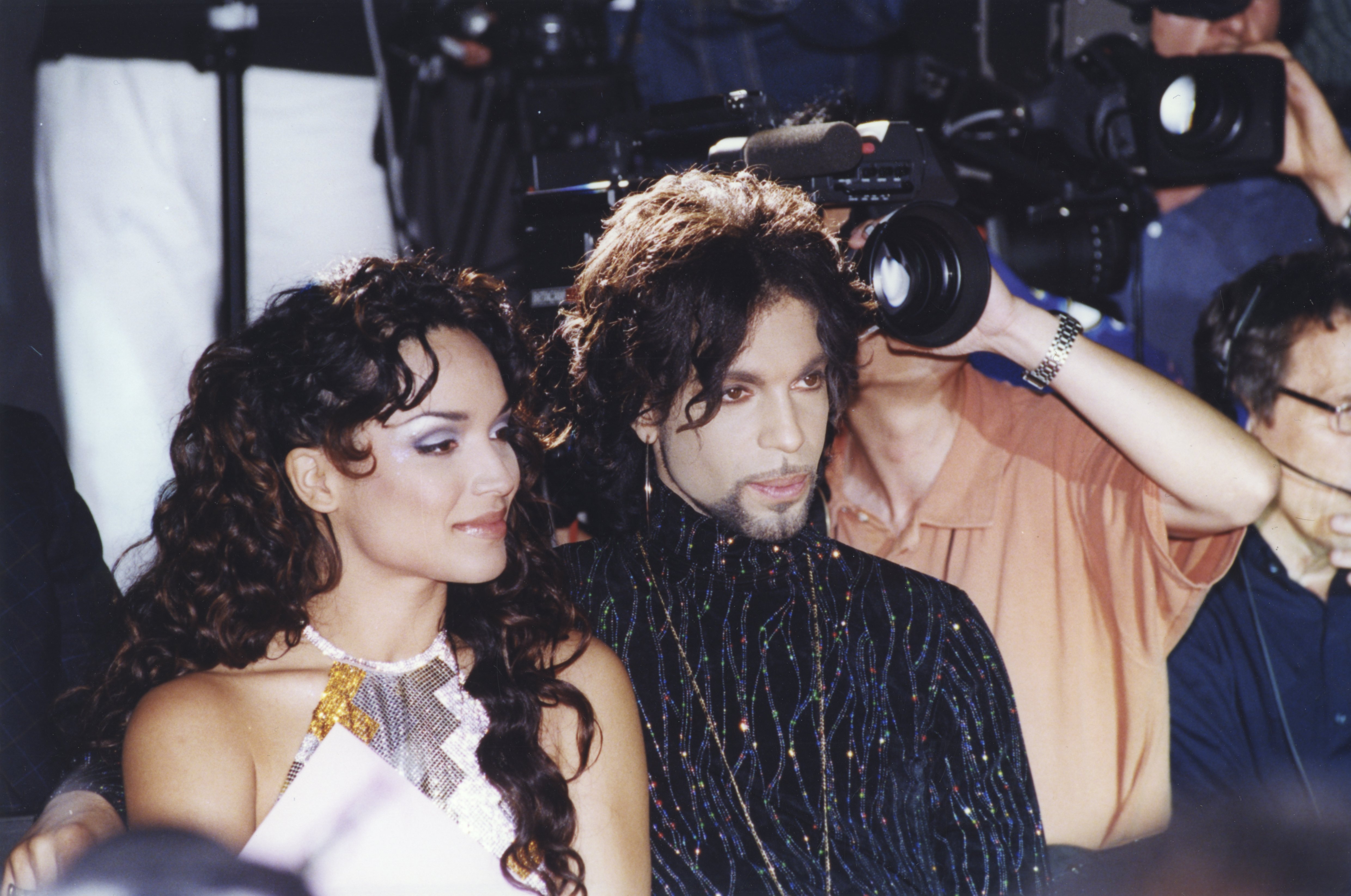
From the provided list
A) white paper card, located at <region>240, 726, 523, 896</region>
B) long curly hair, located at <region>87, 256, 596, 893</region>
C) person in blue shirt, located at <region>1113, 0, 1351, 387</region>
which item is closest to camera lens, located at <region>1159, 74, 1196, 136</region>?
person in blue shirt, located at <region>1113, 0, 1351, 387</region>

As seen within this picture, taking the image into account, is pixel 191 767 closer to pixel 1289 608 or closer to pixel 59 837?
pixel 59 837

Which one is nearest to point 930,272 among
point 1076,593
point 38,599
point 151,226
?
point 1076,593

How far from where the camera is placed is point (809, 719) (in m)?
1.55

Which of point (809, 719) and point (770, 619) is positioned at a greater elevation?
point (770, 619)

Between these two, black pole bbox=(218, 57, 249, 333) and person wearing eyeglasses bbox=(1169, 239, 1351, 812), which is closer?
person wearing eyeglasses bbox=(1169, 239, 1351, 812)

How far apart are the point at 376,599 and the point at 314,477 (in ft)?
0.56

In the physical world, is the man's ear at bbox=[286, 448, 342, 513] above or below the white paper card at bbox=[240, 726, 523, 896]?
above

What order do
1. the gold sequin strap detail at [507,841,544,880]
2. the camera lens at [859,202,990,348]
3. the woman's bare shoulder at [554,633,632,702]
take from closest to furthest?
the gold sequin strap detail at [507,841,544,880] → the woman's bare shoulder at [554,633,632,702] → the camera lens at [859,202,990,348]

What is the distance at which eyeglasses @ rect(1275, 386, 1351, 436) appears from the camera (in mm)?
1820

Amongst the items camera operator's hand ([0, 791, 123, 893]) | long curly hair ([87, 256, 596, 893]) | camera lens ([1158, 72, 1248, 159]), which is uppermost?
camera lens ([1158, 72, 1248, 159])

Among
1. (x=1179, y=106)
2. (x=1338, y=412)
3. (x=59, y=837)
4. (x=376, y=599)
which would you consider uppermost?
(x=1179, y=106)

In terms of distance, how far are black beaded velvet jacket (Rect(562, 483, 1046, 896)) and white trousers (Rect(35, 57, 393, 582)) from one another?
98 cm

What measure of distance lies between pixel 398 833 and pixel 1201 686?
4.27ft

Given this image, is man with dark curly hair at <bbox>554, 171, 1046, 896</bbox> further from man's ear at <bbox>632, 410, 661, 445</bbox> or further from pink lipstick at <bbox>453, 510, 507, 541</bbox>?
pink lipstick at <bbox>453, 510, 507, 541</bbox>
